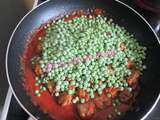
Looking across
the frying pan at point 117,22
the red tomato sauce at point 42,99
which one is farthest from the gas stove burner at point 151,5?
the red tomato sauce at point 42,99

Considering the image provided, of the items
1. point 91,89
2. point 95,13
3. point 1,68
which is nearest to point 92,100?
point 91,89

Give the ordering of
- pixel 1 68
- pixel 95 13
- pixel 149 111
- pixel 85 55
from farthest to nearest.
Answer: pixel 1 68 → pixel 95 13 → pixel 85 55 → pixel 149 111

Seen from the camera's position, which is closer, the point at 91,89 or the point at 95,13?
the point at 91,89

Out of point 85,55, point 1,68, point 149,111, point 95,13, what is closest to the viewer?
point 149,111

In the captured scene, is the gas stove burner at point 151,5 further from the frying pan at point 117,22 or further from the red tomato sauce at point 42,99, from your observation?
the red tomato sauce at point 42,99

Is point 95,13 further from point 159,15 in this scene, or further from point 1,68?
point 1,68

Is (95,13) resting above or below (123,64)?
above
